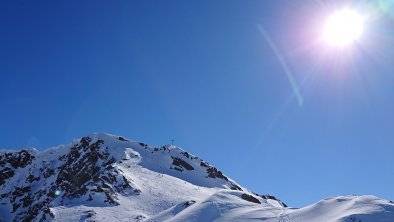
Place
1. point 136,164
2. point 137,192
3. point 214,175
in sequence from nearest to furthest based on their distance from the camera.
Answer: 1. point 137,192
2. point 136,164
3. point 214,175

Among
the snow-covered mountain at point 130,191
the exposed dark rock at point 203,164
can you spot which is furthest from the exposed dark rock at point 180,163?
the exposed dark rock at point 203,164

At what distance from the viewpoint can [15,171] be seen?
409 feet

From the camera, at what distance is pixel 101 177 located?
75.9 m

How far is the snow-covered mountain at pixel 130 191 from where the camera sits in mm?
42781

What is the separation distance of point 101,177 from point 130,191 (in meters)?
7.71

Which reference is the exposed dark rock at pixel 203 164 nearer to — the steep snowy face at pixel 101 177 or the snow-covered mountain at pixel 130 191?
the steep snowy face at pixel 101 177

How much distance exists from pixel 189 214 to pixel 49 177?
75.3m

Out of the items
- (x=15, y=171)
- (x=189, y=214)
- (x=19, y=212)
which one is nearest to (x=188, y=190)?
(x=189, y=214)

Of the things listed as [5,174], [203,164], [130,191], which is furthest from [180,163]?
[5,174]

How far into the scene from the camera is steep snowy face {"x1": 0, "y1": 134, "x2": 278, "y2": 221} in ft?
228

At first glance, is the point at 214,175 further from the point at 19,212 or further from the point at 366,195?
the point at 366,195

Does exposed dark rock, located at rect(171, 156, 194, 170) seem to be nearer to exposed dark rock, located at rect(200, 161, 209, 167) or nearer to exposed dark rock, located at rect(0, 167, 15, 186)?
exposed dark rock, located at rect(200, 161, 209, 167)

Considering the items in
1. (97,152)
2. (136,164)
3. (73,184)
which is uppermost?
(97,152)

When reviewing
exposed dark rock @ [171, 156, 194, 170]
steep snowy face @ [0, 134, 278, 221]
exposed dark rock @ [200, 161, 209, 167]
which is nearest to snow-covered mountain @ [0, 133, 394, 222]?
steep snowy face @ [0, 134, 278, 221]
